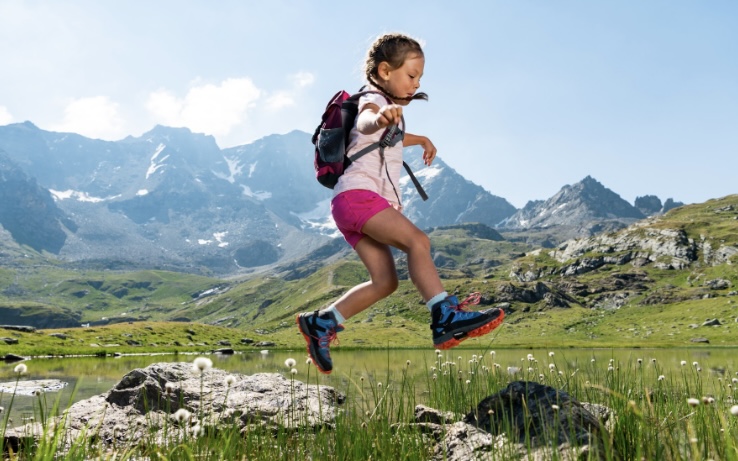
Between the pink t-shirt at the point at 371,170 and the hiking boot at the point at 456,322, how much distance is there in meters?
1.29

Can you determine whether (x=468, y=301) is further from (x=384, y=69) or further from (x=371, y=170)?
(x=384, y=69)

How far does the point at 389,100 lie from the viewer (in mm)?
6039

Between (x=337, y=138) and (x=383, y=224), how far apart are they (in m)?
1.04

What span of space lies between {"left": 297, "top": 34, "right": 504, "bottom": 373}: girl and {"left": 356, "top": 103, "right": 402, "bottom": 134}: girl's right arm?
0.6 inches

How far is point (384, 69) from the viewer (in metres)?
6.14

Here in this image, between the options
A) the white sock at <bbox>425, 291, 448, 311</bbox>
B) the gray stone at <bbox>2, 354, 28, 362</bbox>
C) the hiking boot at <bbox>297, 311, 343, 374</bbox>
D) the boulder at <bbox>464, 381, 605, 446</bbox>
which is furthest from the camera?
the gray stone at <bbox>2, 354, 28, 362</bbox>

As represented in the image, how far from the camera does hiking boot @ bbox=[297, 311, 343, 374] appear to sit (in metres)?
5.95

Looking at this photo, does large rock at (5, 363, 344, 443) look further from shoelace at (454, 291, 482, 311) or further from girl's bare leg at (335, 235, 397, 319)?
shoelace at (454, 291, 482, 311)

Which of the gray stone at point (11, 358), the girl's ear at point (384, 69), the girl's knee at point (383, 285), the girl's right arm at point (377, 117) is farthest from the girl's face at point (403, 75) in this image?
the gray stone at point (11, 358)

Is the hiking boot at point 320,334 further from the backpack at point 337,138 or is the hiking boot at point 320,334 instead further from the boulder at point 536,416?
the boulder at point 536,416

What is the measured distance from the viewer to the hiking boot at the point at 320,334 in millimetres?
5953

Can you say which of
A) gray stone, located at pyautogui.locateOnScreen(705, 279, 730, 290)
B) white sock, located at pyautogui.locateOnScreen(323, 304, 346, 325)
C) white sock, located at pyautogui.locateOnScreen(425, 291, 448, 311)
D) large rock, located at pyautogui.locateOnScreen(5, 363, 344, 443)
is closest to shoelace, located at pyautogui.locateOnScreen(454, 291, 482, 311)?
white sock, located at pyautogui.locateOnScreen(425, 291, 448, 311)

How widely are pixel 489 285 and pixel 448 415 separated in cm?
18462

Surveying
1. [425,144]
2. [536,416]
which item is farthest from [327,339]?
[425,144]
